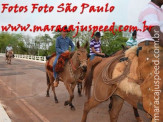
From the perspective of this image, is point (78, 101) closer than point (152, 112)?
No

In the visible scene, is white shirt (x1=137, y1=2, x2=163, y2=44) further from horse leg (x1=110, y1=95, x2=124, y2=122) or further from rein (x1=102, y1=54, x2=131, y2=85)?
horse leg (x1=110, y1=95, x2=124, y2=122)

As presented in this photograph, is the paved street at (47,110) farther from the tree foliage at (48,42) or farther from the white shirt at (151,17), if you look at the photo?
the tree foliage at (48,42)

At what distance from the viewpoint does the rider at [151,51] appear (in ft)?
7.66

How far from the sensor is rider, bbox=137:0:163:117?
2.34m

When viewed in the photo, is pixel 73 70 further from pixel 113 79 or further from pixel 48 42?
pixel 48 42

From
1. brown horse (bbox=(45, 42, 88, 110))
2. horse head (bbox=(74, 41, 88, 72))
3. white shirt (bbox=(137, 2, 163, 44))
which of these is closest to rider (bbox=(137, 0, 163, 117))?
white shirt (bbox=(137, 2, 163, 44))

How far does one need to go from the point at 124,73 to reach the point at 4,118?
3.40 meters

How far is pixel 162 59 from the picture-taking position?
95.5 inches

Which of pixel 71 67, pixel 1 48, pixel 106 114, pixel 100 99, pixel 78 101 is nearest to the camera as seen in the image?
pixel 100 99

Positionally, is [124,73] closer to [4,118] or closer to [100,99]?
[100,99]

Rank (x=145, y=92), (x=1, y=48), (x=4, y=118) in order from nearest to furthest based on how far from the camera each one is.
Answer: (x=145, y=92) → (x=4, y=118) → (x=1, y=48)

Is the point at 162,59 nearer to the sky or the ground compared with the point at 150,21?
nearer to the ground

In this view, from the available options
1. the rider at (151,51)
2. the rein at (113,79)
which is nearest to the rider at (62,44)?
the rein at (113,79)

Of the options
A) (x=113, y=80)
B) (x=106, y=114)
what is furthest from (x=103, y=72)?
(x=106, y=114)
